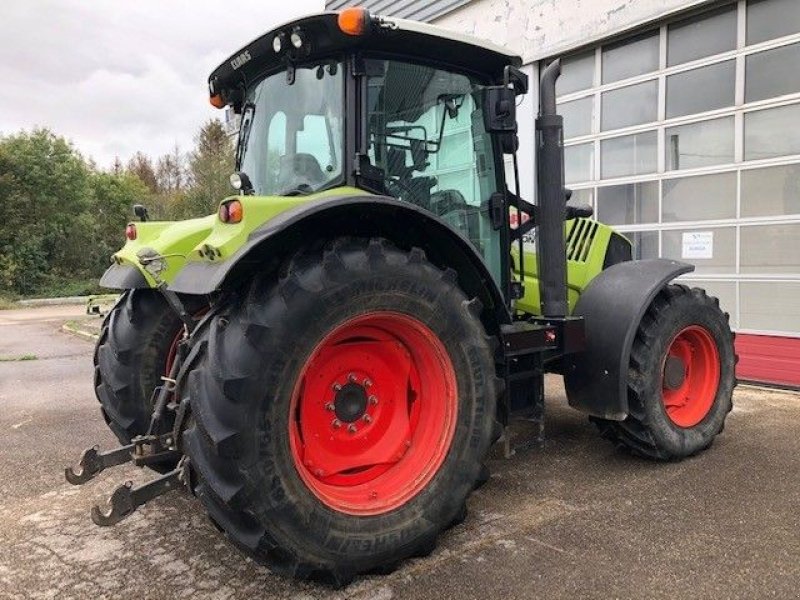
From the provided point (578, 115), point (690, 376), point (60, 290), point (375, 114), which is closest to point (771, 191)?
point (578, 115)

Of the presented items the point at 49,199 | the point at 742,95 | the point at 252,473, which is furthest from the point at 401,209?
the point at 49,199

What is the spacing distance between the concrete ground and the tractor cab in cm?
133

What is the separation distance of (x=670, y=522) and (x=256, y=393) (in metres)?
2.10

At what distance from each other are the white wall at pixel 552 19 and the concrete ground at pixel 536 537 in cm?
475

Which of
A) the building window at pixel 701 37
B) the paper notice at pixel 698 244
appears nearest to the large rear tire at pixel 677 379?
the paper notice at pixel 698 244

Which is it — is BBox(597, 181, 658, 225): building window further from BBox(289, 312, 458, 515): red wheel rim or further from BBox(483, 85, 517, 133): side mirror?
BBox(289, 312, 458, 515): red wheel rim

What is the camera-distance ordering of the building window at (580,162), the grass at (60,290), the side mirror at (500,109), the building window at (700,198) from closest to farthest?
1. the side mirror at (500,109)
2. the building window at (700,198)
3. the building window at (580,162)
4. the grass at (60,290)

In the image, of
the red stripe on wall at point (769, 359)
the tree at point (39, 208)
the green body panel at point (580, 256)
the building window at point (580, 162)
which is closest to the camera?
the green body panel at point (580, 256)

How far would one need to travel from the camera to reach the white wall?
7.15 m

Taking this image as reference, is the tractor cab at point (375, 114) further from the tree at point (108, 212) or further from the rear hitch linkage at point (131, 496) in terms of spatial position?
the tree at point (108, 212)

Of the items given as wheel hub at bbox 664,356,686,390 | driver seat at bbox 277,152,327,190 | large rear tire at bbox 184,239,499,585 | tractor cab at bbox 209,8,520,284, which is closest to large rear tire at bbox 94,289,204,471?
tractor cab at bbox 209,8,520,284

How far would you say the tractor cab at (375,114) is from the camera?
10.0ft

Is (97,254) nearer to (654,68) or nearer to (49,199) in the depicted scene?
(49,199)

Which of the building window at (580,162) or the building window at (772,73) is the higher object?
the building window at (772,73)
